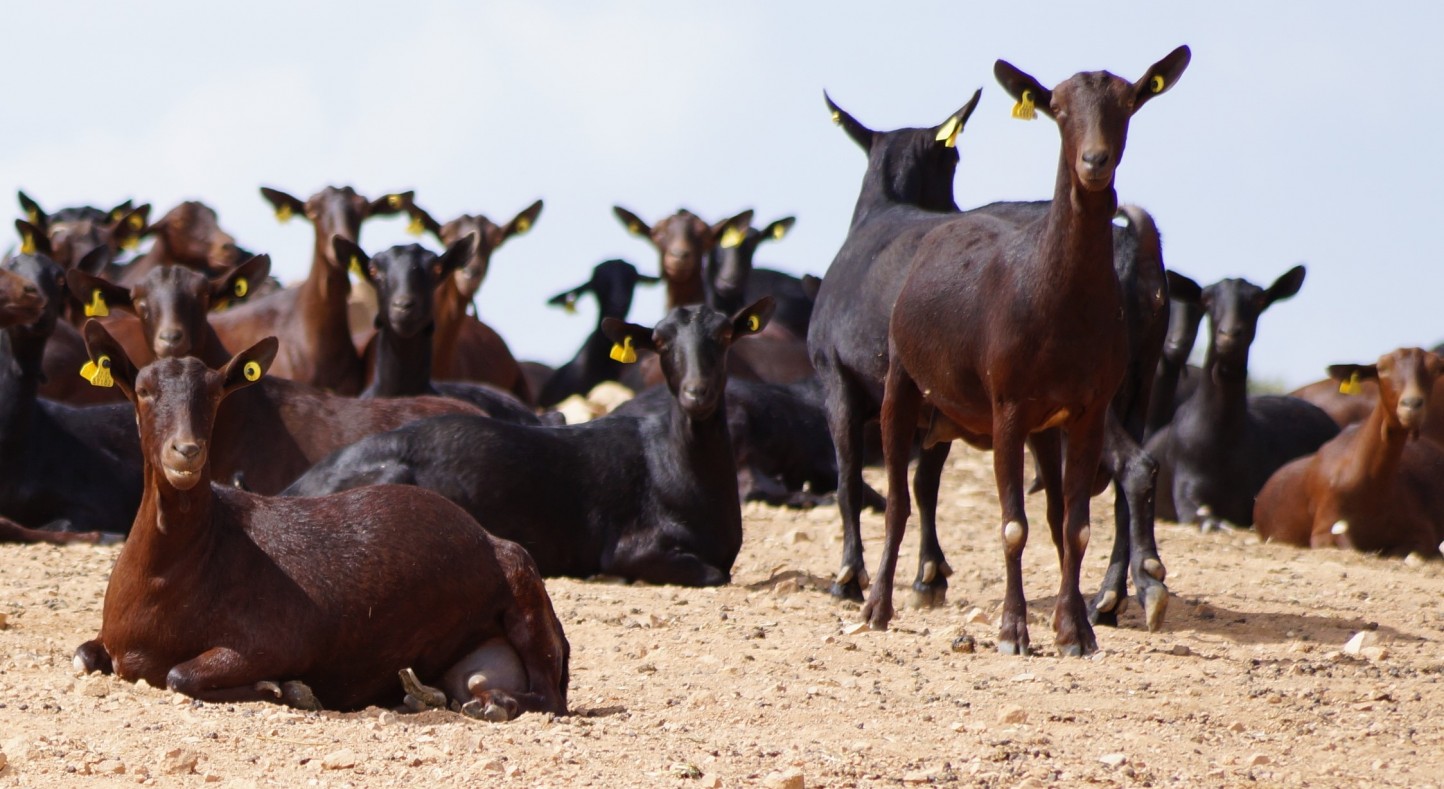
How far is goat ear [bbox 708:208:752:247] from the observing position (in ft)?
65.2

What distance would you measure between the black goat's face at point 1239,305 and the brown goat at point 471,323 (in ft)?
20.3

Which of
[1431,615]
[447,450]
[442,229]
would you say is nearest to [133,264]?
[442,229]

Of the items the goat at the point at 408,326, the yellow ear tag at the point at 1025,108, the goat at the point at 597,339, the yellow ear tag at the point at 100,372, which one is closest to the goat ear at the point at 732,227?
the goat at the point at 597,339

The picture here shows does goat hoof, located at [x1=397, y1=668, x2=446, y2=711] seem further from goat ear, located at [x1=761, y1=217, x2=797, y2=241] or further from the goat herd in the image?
goat ear, located at [x1=761, y1=217, x2=797, y2=241]

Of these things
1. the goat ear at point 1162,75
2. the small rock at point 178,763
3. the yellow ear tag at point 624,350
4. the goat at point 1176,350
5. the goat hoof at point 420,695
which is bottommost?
the small rock at point 178,763

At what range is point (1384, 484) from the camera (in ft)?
45.4

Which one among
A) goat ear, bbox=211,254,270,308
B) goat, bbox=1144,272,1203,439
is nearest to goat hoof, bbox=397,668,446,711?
goat ear, bbox=211,254,270,308

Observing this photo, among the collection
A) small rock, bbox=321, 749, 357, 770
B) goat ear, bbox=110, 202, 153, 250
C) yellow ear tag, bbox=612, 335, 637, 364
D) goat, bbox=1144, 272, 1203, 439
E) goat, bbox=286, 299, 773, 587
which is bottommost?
small rock, bbox=321, 749, 357, 770

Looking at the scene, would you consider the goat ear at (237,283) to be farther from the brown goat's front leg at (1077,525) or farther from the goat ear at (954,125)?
the brown goat's front leg at (1077,525)

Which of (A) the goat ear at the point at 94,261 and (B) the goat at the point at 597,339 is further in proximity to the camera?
(B) the goat at the point at 597,339

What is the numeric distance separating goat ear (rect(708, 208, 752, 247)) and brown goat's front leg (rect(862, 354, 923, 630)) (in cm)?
1003

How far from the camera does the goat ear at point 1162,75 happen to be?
8.49 m

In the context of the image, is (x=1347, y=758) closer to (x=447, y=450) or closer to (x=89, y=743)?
(x=89, y=743)

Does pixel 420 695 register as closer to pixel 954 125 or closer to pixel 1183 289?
pixel 954 125
